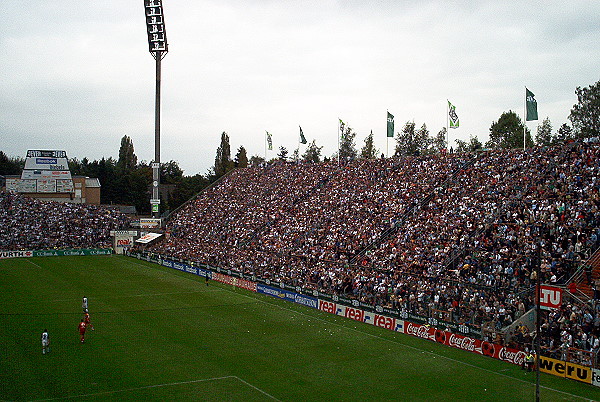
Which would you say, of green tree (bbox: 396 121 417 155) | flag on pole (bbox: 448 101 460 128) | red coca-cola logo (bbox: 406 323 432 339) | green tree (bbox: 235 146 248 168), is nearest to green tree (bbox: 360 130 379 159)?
green tree (bbox: 396 121 417 155)

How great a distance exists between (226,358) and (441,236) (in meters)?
19.2

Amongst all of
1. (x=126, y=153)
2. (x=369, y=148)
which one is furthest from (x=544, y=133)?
(x=126, y=153)

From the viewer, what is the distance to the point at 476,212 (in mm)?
39469

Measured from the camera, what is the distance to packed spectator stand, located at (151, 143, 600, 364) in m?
30.1

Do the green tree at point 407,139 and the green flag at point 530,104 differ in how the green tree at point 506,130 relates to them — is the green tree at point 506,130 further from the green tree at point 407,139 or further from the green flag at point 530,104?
the green flag at point 530,104

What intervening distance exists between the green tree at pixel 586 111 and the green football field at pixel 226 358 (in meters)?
53.7

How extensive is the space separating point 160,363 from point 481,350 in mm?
15829

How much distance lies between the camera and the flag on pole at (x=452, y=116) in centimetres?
5169

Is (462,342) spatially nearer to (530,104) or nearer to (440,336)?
(440,336)

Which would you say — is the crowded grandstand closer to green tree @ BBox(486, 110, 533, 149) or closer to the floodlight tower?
the floodlight tower

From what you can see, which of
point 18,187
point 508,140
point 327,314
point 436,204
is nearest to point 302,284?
point 327,314

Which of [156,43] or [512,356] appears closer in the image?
[512,356]

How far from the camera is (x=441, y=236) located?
39281 mm

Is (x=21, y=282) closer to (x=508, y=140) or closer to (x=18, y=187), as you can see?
(x=18, y=187)
